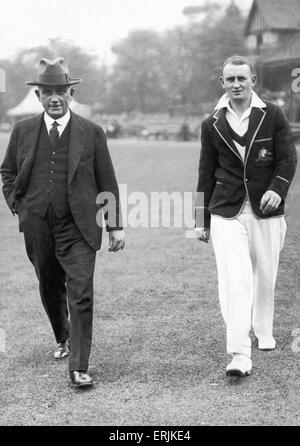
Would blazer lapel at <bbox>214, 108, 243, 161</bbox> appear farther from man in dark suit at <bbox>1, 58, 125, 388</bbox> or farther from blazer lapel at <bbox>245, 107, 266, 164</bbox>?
man in dark suit at <bbox>1, 58, 125, 388</bbox>

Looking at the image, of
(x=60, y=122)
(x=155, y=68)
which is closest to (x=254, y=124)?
(x=60, y=122)

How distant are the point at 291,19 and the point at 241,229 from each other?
23.4 metres

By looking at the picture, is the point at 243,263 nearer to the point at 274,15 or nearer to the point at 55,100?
the point at 55,100

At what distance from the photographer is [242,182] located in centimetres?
612

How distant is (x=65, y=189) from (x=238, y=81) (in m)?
1.43

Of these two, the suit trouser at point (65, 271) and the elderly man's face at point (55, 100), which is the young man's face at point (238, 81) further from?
the suit trouser at point (65, 271)

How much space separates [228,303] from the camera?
6078 mm

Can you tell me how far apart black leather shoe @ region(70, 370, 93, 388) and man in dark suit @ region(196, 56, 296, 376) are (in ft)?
3.20

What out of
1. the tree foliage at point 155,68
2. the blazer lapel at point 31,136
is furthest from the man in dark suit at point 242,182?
the tree foliage at point 155,68

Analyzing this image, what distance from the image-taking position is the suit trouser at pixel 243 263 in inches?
237

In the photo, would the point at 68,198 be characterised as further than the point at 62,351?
No

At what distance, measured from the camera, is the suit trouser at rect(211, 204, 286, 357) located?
601 centimetres

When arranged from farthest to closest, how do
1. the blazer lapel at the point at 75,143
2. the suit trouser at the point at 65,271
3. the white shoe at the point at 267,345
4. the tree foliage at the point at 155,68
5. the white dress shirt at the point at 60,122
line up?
the tree foliage at the point at 155,68, the white shoe at the point at 267,345, the white dress shirt at the point at 60,122, the blazer lapel at the point at 75,143, the suit trouser at the point at 65,271

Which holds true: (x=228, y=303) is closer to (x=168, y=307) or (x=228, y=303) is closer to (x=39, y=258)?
(x=39, y=258)
